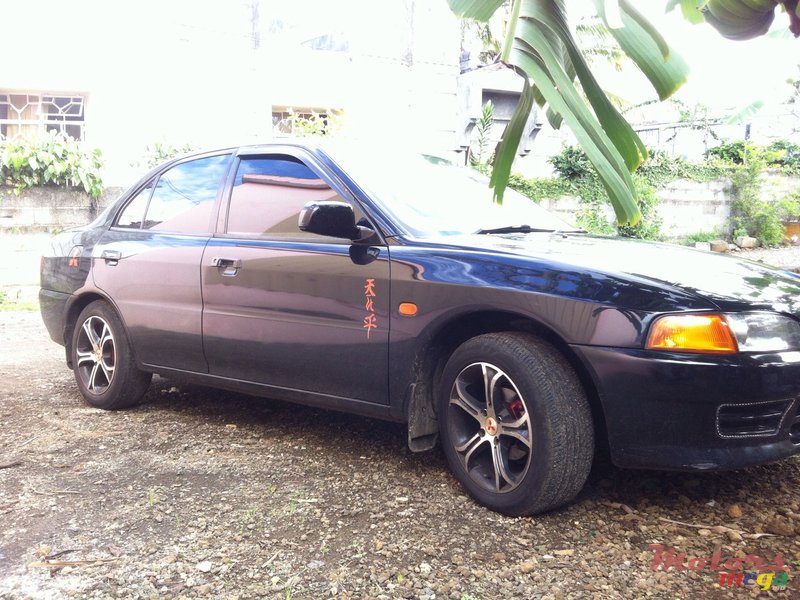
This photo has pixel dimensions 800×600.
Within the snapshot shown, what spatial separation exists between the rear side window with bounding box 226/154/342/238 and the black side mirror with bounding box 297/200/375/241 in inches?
12.0

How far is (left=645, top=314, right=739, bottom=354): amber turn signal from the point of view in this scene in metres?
2.88

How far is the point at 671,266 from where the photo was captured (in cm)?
324

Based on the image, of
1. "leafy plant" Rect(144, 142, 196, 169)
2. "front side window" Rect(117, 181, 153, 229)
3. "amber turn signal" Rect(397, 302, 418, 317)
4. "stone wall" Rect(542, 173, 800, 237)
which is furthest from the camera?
"stone wall" Rect(542, 173, 800, 237)

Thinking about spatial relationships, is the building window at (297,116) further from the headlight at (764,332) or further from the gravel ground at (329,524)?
the headlight at (764,332)

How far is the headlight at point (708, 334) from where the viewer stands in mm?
2887

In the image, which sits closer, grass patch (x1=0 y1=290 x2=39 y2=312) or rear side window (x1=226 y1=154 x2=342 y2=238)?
rear side window (x1=226 y1=154 x2=342 y2=238)

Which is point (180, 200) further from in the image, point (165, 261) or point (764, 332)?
point (764, 332)

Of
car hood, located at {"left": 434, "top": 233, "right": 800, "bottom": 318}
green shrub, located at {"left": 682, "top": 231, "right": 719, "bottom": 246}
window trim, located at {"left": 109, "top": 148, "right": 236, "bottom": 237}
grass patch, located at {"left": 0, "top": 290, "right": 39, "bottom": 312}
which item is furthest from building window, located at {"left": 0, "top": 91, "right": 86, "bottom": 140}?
car hood, located at {"left": 434, "top": 233, "right": 800, "bottom": 318}

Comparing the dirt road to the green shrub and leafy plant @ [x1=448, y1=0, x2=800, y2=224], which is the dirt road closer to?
leafy plant @ [x1=448, y1=0, x2=800, y2=224]

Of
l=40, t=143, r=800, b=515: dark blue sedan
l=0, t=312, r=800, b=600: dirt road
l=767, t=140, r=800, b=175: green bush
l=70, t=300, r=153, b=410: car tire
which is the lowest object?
l=0, t=312, r=800, b=600: dirt road

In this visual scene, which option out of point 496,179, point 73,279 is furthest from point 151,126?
point 496,179

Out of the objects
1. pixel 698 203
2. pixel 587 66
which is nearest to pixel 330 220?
pixel 587 66

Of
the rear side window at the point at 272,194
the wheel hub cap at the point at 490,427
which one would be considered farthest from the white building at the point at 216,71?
the wheel hub cap at the point at 490,427

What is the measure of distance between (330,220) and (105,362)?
2141mm
